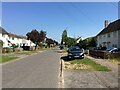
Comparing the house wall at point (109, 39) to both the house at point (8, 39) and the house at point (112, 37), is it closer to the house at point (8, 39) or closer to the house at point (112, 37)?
the house at point (112, 37)

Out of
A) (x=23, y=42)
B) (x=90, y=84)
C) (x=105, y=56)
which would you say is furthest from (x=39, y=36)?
(x=90, y=84)

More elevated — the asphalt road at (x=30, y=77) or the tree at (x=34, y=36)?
the tree at (x=34, y=36)

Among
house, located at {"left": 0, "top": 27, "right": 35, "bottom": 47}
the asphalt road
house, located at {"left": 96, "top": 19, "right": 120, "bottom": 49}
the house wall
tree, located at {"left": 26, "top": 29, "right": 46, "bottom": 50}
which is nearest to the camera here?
the asphalt road

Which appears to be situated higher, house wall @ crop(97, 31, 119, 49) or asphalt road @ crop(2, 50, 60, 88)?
house wall @ crop(97, 31, 119, 49)

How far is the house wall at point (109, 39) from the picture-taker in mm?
50866

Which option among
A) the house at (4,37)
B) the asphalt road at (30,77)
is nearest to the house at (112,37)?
the house at (4,37)

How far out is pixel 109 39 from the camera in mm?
56344

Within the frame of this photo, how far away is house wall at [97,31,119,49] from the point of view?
50.9 m

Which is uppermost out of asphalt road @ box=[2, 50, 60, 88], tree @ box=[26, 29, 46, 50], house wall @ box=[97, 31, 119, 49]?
tree @ box=[26, 29, 46, 50]

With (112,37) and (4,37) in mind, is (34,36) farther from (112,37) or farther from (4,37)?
(112,37)

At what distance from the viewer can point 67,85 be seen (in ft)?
34.6

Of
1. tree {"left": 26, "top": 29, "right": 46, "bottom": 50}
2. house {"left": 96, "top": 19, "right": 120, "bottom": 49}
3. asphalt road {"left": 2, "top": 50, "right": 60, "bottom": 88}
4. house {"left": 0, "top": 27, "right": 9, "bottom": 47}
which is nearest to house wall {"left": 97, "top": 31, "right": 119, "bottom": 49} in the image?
house {"left": 96, "top": 19, "right": 120, "bottom": 49}

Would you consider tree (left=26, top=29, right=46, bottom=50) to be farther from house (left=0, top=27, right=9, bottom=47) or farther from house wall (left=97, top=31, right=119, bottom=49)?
house wall (left=97, top=31, right=119, bottom=49)

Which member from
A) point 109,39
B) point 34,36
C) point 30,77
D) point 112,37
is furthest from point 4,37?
point 30,77
